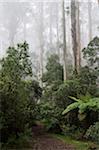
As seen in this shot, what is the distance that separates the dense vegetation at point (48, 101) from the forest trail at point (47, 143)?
50 cm

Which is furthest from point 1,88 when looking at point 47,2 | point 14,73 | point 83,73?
point 47,2

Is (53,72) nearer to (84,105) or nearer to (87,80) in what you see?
(87,80)

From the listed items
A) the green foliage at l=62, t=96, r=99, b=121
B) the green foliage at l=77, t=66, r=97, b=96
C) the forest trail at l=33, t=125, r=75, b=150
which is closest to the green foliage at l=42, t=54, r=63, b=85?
the green foliage at l=77, t=66, r=97, b=96

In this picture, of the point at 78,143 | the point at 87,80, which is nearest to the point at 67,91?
the point at 87,80

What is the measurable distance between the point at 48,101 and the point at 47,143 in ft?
14.5

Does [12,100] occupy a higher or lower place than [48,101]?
lower

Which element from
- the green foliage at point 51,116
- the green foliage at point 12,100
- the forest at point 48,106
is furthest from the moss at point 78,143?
the green foliage at point 12,100

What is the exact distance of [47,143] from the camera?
1043 centimetres

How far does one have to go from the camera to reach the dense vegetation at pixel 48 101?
9.16 m

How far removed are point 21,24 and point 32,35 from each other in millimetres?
5524

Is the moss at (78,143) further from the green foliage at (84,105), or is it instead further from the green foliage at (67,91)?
the green foliage at (67,91)

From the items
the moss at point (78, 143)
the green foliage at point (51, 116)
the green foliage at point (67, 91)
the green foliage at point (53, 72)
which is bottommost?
the moss at point (78, 143)

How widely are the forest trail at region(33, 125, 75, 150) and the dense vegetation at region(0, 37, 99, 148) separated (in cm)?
50

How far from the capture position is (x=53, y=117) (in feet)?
42.4
